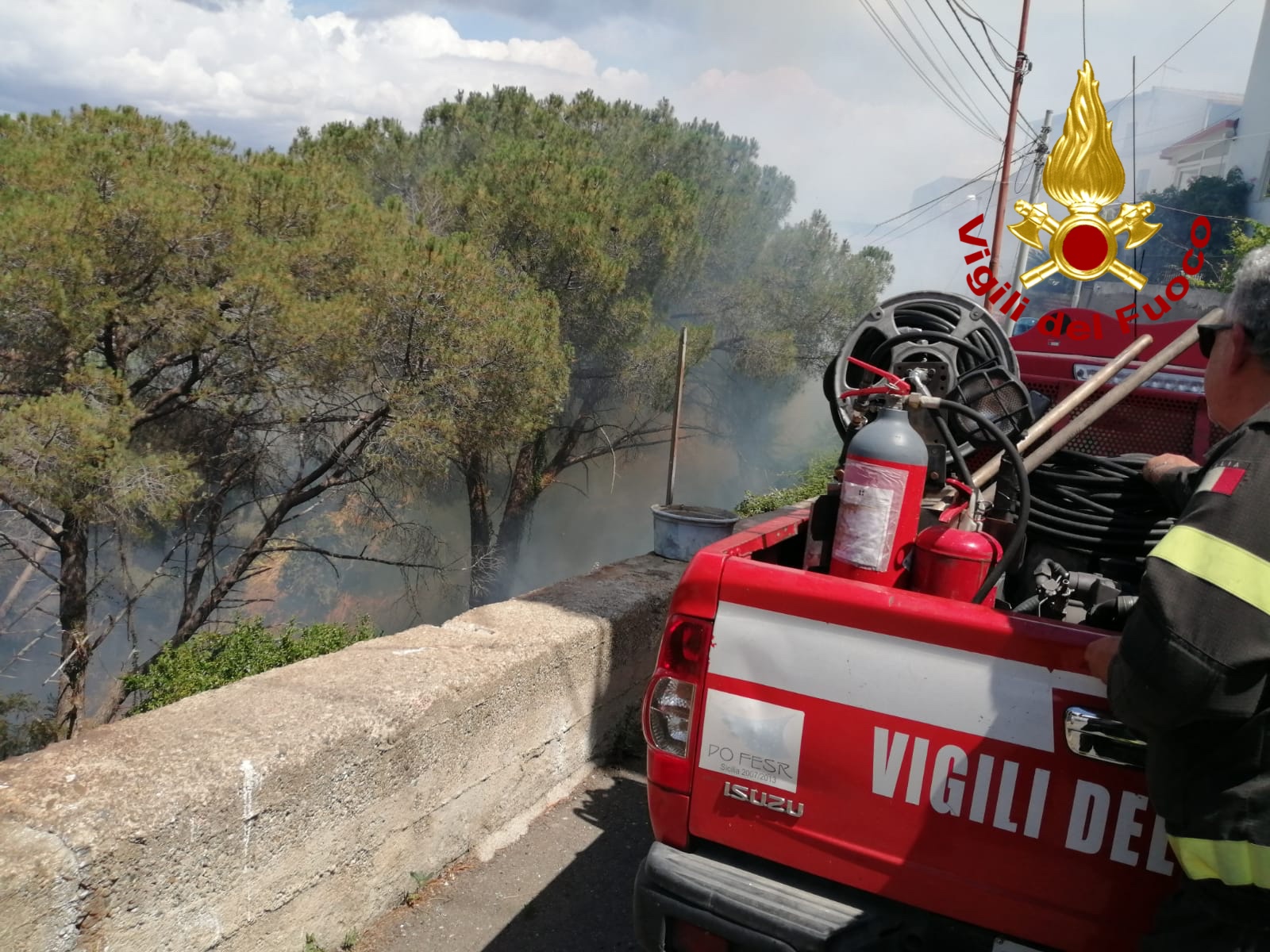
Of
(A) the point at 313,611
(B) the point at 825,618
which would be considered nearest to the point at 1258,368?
(B) the point at 825,618

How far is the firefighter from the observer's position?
1330 millimetres

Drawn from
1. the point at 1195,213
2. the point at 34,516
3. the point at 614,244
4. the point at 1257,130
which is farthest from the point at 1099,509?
the point at 1257,130

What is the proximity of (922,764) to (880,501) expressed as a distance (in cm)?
63

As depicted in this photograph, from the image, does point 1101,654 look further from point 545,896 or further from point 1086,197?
point 1086,197

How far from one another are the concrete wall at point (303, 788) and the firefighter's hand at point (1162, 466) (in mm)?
2083

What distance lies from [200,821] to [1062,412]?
275cm

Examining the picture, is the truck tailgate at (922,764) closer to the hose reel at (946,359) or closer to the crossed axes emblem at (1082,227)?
the hose reel at (946,359)

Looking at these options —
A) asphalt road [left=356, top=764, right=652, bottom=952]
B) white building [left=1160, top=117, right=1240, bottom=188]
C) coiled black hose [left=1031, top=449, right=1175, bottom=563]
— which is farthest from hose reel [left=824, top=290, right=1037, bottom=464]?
Answer: white building [left=1160, top=117, right=1240, bottom=188]

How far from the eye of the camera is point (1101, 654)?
1.61m

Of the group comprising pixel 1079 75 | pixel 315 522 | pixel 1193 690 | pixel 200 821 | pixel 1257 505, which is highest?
pixel 1079 75

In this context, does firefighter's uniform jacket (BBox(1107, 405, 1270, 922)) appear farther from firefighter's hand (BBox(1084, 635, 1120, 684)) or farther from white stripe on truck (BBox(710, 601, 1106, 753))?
white stripe on truck (BBox(710, 601, 1106, 753))

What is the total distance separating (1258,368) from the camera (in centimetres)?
156

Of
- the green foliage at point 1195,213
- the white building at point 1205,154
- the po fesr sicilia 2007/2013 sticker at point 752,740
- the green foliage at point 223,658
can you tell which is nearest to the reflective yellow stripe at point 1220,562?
the po fesr sicilia 2007/2013 sticker at point 752,740

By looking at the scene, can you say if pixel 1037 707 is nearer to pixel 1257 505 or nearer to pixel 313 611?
pixel 1257 505
